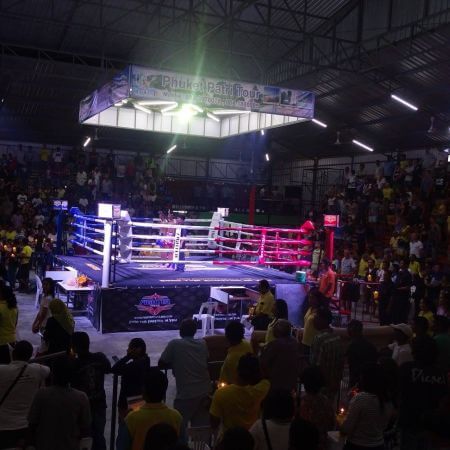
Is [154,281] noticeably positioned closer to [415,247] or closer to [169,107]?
[169,107]

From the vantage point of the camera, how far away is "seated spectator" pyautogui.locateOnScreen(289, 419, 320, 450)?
273 cm

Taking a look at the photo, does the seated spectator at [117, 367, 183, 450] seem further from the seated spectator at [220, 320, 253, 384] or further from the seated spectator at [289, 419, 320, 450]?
the seated spectator at [220, 320, 253, 384]

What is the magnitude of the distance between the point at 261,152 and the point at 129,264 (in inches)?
759

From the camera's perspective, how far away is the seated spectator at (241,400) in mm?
3592

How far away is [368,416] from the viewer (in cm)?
368

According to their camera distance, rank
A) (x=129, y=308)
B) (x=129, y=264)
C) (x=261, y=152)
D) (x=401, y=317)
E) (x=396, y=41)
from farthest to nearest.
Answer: (x=261, y=152), (x=396, y=41), (x=129, y=264), (x=401, y=317), (x=129, y=308)

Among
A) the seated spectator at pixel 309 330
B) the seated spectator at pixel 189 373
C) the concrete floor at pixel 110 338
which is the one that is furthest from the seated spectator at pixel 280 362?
the concrete floor at pixel 110 338

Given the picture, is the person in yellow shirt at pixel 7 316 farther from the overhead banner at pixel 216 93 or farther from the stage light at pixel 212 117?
the stage light at pixel 212 117

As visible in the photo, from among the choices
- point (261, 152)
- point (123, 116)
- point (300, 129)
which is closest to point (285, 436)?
point (123, 116)

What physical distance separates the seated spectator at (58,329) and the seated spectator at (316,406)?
9.57ft

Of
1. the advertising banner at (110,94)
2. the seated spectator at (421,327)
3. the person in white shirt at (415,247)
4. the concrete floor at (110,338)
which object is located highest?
the advertising banner at (110,94)

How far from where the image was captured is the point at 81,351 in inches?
171

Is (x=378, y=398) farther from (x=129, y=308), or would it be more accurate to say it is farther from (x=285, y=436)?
(x=129, y=308)

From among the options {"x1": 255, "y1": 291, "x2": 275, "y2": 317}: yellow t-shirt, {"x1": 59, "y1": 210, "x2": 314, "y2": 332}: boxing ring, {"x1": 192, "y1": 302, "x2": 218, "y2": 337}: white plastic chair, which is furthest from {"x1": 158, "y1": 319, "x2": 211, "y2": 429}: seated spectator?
{"x1": 59, "y1": 210, "x2": 314, "y2": 332}: boxing ring
